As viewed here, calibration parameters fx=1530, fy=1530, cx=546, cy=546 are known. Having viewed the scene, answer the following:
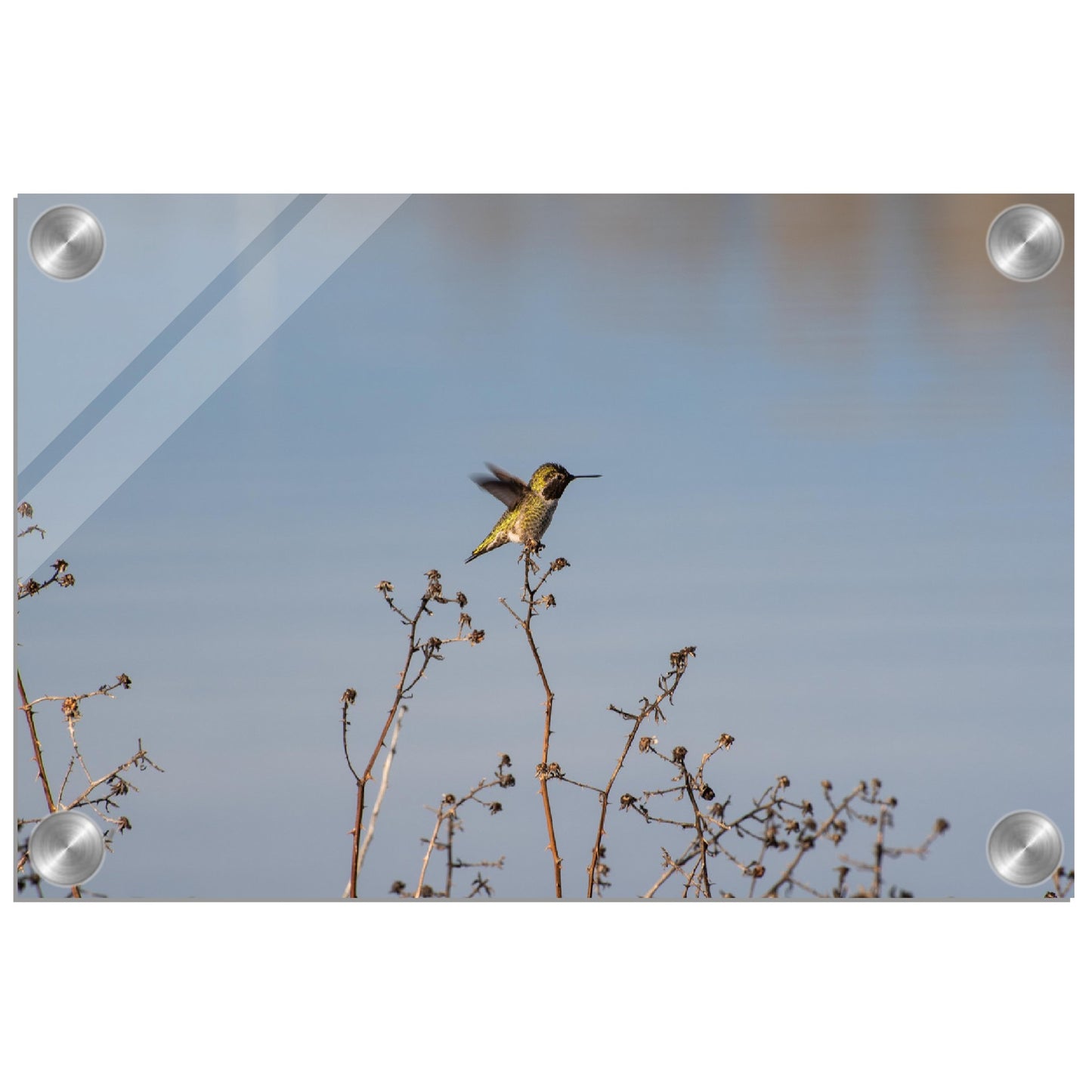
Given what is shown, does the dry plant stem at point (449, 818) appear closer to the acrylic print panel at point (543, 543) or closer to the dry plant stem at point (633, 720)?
the acrylic print panel at point (543, 543)

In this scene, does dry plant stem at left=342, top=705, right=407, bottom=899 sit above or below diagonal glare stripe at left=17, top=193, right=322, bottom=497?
below

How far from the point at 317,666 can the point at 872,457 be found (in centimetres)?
99

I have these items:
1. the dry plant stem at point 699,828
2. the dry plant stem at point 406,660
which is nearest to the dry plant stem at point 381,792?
the dry plant stem at point 406,660

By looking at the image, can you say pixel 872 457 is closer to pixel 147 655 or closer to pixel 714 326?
pixel 714 326

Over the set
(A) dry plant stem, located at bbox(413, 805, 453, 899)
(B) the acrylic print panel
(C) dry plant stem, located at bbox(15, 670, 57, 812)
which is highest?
(B) the acrylic print panel

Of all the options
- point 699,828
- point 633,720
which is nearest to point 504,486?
point 633,720

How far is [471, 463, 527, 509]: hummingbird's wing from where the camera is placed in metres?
2.54

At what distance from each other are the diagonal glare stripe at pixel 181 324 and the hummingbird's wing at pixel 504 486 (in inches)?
20.5

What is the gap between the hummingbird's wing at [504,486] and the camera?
8.32 feet

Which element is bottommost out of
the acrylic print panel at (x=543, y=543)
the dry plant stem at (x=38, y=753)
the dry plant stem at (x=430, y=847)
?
the dry plant stem at (x=430, y=847)

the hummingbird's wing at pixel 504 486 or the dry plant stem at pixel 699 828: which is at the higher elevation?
the hummingbird's wing at pixel 504 486

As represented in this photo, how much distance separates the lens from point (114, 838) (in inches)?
98.9

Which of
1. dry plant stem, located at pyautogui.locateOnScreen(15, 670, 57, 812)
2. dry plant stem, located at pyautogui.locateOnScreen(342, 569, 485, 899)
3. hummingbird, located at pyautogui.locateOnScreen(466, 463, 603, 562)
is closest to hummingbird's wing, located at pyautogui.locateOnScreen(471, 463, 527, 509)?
hummingbird, located at pyautogui.locateOnScreen(466, 463, 603, 562)

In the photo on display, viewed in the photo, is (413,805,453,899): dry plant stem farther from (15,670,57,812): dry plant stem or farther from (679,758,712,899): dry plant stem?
(15,670,57,812): dry plant stem
